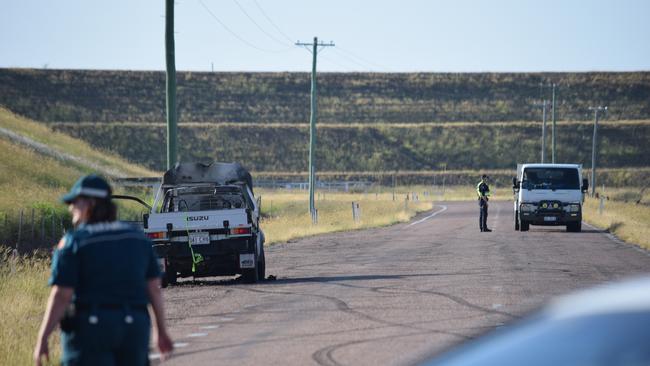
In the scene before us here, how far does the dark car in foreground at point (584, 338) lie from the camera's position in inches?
140

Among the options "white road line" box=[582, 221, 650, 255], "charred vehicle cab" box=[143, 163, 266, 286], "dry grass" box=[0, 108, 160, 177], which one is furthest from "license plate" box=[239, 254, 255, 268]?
"dry grass" box=[0, 108, 160, 177]

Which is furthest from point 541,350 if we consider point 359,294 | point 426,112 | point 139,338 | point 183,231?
point 426,112

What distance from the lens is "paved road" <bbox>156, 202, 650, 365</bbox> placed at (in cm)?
1226

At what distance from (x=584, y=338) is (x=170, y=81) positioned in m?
24.3

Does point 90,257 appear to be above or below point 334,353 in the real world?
above

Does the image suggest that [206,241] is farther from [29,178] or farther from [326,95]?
[326,95]

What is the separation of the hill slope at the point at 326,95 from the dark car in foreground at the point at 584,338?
116156 mm

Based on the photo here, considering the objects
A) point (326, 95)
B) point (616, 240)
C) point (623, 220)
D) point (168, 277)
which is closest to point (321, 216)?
point (623, 220)

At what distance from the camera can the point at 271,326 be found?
558 inches

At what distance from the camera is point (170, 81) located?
2738 centimetres

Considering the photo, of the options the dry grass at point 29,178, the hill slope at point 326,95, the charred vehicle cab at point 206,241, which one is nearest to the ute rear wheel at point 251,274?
the charred vehicle cab at point 206,241

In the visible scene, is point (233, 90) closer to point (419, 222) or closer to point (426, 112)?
point (426, 112)

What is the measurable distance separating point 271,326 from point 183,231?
5.74m

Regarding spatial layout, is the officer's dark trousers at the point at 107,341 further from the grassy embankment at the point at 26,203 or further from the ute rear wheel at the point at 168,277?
the ute rear wheel at the point at 168,277
